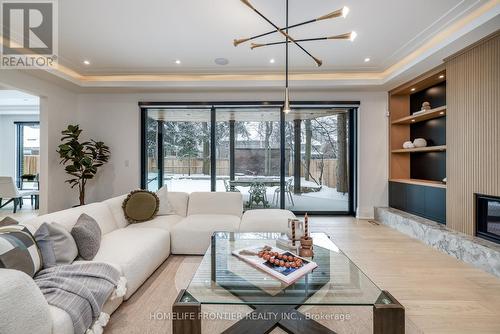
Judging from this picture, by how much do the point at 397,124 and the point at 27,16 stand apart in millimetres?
6051

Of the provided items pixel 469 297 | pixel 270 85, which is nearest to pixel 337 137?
pixel 270 85

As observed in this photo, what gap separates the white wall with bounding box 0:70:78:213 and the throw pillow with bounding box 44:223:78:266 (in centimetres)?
344

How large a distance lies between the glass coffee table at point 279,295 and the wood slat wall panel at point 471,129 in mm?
2295

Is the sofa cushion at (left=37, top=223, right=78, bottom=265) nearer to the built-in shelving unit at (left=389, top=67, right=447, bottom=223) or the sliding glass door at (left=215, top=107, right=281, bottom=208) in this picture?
the sliding glass door at (left=215, top=107, right=281, bottom=208)

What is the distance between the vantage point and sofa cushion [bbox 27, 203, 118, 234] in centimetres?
203

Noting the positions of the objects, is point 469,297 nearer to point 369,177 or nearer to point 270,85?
point 369,177

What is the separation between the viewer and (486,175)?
2.84 m

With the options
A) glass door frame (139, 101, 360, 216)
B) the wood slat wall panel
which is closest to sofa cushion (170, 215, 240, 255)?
glass door frame (139, 101, 360, 216)

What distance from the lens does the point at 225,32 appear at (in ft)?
10.3

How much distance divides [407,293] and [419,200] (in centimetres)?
240

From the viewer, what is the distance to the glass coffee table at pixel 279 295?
1.29 metres

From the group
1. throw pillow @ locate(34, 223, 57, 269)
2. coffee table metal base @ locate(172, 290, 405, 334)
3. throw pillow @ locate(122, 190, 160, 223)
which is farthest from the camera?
throw pillow @ locate(122, 190, 160, 223)

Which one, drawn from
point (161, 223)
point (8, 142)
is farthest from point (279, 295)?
point (8, 142)

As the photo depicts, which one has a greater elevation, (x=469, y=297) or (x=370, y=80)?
(x=370, y=80)
